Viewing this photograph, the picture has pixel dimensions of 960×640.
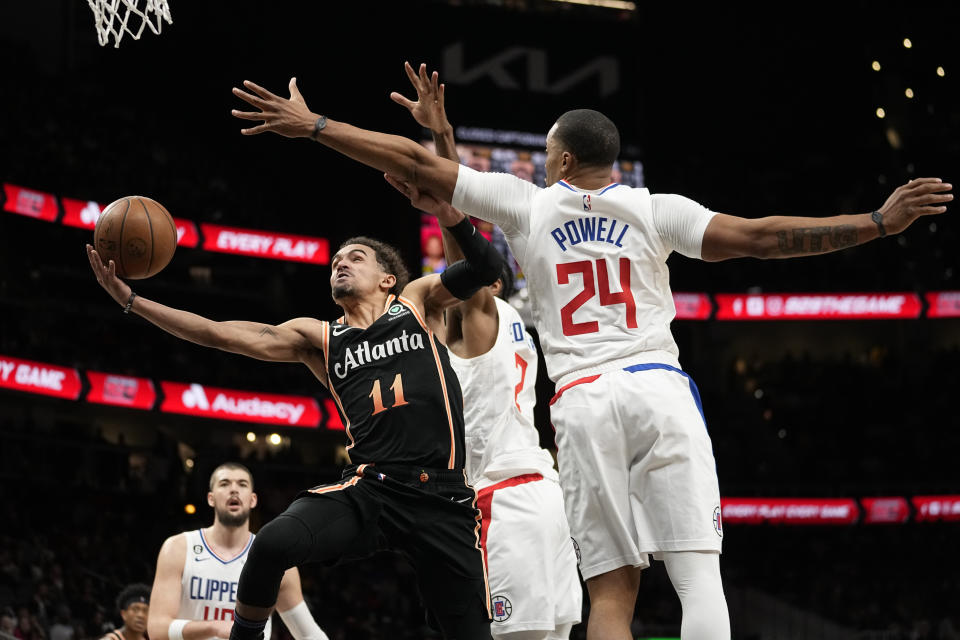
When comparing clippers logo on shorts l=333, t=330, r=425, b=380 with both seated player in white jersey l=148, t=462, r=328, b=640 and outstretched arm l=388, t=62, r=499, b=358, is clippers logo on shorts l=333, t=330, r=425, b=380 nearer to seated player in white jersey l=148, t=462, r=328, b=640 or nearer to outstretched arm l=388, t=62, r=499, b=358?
outstretched arm l=388, t=62, r=499, b=358

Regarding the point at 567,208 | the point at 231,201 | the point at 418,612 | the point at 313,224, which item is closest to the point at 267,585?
the point at 567,208

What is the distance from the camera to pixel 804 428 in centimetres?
2580

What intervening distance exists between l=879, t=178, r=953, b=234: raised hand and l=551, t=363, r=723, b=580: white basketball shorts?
936 millimetres

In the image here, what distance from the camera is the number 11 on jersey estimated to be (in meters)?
4.75

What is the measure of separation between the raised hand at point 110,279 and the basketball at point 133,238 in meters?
0.15

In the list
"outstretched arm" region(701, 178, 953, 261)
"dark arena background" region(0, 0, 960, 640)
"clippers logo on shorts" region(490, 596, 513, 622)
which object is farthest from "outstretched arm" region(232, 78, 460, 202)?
"dark arena background" region(0, 0, 960, 640)

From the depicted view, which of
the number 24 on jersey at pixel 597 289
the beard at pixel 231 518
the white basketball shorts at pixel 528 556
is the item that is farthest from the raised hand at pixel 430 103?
the beard at pixel 231 518

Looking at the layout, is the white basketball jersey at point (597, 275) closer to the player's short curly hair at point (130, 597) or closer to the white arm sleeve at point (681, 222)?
the white arm sleeve at point (681, 222)

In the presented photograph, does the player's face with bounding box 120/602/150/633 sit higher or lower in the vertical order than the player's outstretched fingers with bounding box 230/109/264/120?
lower

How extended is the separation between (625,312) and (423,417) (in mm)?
1113

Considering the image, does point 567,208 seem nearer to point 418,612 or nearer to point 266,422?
point 418,612

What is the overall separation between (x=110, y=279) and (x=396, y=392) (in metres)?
1.43

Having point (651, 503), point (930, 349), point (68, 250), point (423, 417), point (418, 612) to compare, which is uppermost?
point (68, 250)


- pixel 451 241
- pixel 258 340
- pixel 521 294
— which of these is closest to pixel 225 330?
pixel 258 340
